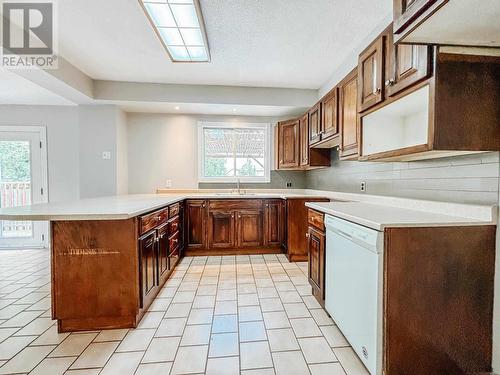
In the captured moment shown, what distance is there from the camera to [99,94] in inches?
142

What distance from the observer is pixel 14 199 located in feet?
13.9

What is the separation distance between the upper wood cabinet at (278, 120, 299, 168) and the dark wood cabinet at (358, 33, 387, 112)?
201 centimetres

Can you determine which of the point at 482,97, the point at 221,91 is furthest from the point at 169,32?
the point at 482,97

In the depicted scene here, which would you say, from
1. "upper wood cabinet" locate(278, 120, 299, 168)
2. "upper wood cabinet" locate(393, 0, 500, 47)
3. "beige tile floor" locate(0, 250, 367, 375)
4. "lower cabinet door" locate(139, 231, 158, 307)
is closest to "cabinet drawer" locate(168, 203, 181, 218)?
"lower cabinet door" locate(139, 231, 158, 307)

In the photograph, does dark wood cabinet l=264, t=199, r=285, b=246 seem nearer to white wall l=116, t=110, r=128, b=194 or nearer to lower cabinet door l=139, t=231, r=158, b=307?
lower cabinet door l=139, t=231, r=158, b=307

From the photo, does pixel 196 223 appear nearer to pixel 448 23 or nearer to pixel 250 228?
pixel 250 228

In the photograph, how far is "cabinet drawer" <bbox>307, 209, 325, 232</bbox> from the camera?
7.16 ft

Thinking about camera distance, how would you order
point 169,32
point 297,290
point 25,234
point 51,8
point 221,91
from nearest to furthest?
→ 1. point 51,8
2. point 169,32
3. point 297,290
4. point 221,91
5. point 25,234

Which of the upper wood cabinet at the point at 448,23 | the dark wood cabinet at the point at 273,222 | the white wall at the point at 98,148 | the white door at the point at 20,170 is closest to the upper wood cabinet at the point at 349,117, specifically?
the upper wood cabinet at the point at 448,23

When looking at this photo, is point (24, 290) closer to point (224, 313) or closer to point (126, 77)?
point (224, 313)

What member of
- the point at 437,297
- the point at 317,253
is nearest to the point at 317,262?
the point at 317,253

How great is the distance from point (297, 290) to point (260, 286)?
390 mm

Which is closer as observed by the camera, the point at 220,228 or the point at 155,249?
the point at 155,249

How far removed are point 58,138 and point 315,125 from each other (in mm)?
4138
